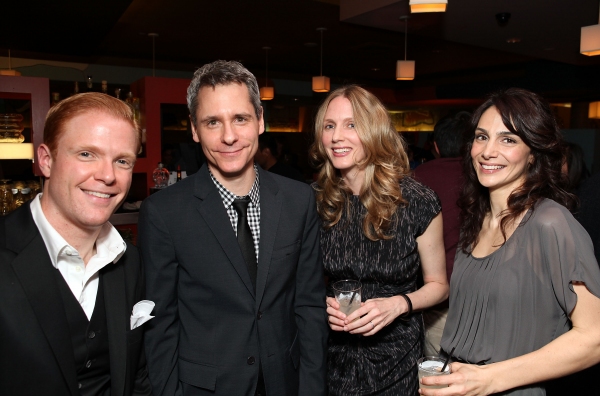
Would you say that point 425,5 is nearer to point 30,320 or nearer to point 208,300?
point 208,300

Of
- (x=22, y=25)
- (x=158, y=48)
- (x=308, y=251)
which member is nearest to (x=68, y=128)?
(x=308, y=251)

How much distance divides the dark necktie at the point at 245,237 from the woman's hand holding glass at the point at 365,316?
0.32 m

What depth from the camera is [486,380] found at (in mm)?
1426

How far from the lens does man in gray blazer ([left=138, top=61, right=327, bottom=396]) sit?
1.54 metres

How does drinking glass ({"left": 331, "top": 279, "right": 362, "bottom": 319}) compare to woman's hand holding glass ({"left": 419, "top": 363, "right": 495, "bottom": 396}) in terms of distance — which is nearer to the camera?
woman's hand holding glass ({"left": 419, "top": 363, "right": 495, "bottom": 396})

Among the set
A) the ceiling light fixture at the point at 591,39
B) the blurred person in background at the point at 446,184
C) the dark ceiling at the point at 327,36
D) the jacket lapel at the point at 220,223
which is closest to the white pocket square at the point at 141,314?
the jacket lapel at the point at 220,223

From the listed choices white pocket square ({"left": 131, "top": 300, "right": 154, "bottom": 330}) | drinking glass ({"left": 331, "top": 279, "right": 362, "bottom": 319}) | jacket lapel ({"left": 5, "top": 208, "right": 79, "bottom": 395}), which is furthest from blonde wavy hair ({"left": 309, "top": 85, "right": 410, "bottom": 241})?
jacket lapel ({"left": 5, "top": 208, "right": 79, "bottom": 395})

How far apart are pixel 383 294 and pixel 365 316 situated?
235mm

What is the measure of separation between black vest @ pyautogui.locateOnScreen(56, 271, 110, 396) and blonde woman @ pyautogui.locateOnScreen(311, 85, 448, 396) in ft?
2.86

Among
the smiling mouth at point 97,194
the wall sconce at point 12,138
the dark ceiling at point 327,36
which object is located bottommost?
the smiling mouth at point 97,194

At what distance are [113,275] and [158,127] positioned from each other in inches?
174

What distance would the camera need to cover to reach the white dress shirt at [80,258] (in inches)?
50.4

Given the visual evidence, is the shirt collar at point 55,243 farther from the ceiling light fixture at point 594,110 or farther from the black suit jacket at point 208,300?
the ceiling light fixture at point 594,110

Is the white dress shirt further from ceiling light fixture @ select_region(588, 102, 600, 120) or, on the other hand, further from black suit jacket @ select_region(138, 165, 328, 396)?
ceiling light fixture @ select_region(588, 102, 600, 120)
